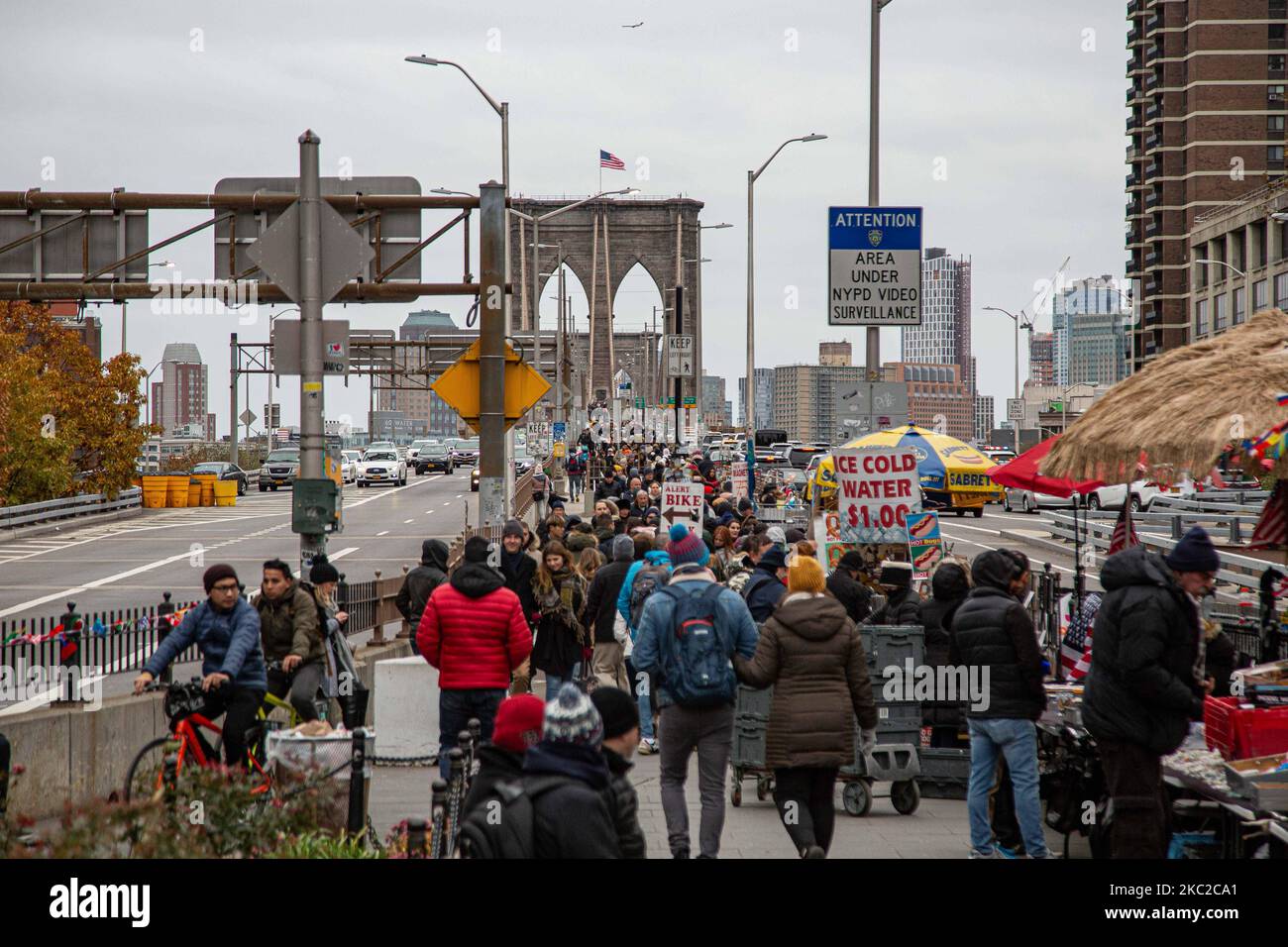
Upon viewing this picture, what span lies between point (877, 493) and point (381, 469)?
193 ft

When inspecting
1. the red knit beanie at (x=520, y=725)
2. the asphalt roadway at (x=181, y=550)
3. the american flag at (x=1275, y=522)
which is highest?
the american flag at (x=1275, y=522)

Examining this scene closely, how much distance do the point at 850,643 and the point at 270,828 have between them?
3.18 metres

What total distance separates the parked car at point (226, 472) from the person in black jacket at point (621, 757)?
58.2 m

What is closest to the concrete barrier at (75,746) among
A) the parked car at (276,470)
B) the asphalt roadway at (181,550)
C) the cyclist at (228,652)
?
the cyclist at (228,652)

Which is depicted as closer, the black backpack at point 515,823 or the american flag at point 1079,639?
the black backpack at point 515,823

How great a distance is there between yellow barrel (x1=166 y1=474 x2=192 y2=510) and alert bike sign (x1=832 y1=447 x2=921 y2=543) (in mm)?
47251

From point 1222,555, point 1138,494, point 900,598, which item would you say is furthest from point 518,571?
point 1138,494

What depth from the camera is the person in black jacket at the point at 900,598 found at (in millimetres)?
11102

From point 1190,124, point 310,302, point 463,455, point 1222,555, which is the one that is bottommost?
point 1222,555

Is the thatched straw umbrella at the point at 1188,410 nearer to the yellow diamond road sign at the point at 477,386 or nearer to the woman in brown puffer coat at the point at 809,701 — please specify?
the woman in brown puffer coat at the point at 809,701

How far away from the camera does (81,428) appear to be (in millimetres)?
48906

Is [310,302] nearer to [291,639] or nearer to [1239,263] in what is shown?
[291,639]

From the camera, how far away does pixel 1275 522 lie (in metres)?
13.3
